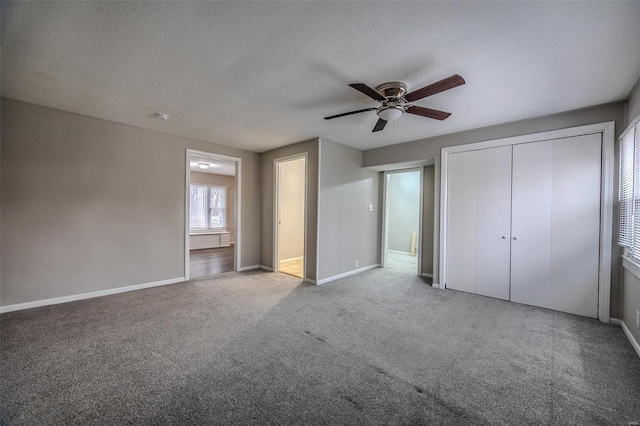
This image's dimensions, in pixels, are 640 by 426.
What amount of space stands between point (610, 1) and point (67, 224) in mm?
5591

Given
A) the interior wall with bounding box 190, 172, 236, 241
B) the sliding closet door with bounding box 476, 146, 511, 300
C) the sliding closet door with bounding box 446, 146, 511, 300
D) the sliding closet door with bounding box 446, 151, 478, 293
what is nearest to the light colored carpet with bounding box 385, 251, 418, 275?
the sliding closet door with bounding box 446, 151, 478, 293

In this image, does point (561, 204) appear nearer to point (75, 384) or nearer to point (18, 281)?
point (75, 384)

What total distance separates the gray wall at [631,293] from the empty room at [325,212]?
0.05 metres

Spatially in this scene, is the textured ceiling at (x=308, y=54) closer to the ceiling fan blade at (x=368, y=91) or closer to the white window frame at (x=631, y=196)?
the ceiling fan blade at (x=368, y=91)

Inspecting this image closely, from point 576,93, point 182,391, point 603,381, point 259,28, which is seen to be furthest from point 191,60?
point 603,381

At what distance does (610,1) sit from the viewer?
59.8 inches

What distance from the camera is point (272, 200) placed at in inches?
207

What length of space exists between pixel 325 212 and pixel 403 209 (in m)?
4.17

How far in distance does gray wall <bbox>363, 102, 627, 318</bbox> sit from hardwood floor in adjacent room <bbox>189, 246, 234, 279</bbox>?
3745 mm

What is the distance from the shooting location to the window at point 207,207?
8320 millimetres

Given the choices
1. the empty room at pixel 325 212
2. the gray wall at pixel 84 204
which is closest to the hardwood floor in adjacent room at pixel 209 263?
the empty room at pixel 325 212

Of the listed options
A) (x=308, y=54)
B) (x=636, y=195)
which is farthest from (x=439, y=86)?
(x=636, y=195)

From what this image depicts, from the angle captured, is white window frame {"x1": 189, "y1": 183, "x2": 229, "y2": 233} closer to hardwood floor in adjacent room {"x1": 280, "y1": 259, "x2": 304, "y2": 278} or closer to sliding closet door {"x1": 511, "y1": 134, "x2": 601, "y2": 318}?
hardwood floor in adjacent room {"x1": 280, "y1": 259, "x2": 304, "y2": 278}

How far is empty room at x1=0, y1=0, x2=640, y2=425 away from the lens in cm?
168
